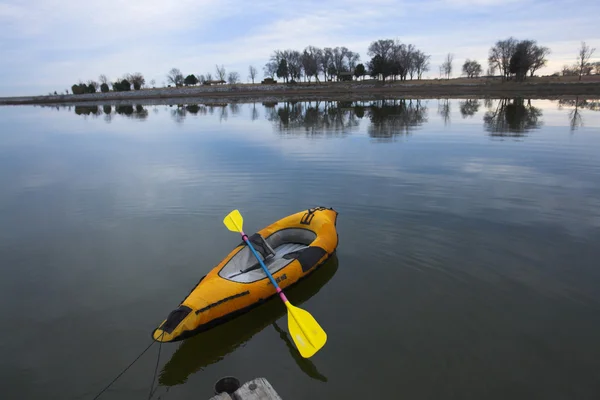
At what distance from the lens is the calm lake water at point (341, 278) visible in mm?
4395

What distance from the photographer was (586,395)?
3.95 metres

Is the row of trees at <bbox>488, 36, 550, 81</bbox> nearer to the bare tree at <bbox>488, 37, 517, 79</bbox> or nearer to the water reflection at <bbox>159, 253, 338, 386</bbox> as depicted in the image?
the bare tree at <bbox>488, 37, 517, 79</bbox>

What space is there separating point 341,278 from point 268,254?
1.40 metres

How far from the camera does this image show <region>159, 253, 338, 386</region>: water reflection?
4520 millimetres

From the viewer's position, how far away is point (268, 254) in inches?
269

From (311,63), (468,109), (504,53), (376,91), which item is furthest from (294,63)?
(468,109)

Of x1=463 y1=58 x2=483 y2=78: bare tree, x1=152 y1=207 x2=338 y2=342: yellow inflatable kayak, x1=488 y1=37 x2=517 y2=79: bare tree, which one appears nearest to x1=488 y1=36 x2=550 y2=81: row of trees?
x1=488 y1=37 x2=517 y2=79: bare tree

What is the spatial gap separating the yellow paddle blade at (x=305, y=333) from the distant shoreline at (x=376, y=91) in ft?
180

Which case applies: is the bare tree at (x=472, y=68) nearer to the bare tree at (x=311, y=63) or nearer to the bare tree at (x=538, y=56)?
the bare tree at (x=538, y=56)

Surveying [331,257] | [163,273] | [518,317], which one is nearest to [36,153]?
[163,273]

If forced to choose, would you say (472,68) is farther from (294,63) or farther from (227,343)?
(227,343)

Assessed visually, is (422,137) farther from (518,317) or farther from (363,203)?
(518,317)

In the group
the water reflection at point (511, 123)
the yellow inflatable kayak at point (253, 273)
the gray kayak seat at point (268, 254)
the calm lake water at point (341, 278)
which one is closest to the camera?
the calm lake water at point (341, 278)

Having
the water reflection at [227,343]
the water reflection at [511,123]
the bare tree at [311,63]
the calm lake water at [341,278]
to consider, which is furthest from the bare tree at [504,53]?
the water reflection at [227,343]
